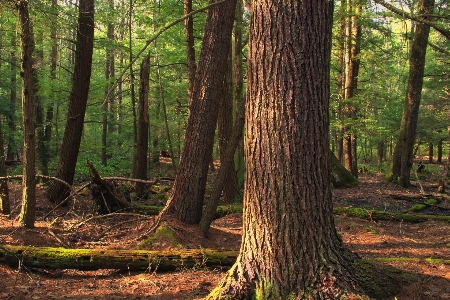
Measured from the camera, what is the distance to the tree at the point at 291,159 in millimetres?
3150

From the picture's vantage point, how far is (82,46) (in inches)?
379

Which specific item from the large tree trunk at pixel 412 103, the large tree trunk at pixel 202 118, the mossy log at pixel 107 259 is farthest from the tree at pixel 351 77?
the mossy log at pixel 107 259

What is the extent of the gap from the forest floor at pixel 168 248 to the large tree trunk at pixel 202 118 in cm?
50

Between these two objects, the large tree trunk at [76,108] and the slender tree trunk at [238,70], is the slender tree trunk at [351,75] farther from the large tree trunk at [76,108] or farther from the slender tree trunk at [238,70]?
the large tree trunk at [76,108]

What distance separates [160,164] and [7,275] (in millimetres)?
18113

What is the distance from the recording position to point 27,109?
19.9ft

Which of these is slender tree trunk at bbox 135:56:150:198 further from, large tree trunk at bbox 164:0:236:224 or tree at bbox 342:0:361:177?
tree at bbox 342:0:361:177

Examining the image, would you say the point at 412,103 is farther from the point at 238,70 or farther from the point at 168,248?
the point at 168,248

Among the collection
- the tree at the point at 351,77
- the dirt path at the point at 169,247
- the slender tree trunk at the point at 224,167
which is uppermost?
the tree at the point at 351,77

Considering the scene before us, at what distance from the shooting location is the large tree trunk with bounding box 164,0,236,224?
22.4ft

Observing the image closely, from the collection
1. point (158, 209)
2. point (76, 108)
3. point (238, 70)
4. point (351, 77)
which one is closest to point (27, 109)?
point (76, 108)

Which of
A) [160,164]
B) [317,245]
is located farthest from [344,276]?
[160,164]

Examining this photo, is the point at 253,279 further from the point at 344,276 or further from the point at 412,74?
the point at 412,74

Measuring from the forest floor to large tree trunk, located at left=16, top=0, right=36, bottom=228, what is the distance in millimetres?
469
